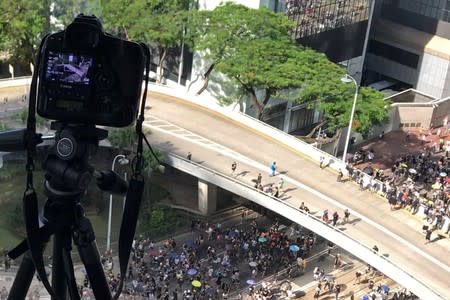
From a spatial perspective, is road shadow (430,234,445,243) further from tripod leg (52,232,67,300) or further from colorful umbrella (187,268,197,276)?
tripod leg (52,232,67,300)

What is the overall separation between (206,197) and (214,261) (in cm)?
648

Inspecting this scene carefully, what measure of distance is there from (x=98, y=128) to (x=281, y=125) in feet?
156

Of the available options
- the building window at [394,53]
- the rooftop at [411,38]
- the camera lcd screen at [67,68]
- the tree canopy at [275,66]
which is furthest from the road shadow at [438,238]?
the building window at [394,53]

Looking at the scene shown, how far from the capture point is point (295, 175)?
135 feet

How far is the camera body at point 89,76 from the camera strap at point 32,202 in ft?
0.41

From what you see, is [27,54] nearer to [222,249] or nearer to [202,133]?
[202,133]

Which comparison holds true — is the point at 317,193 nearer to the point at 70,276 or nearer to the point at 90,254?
the point at 70,276

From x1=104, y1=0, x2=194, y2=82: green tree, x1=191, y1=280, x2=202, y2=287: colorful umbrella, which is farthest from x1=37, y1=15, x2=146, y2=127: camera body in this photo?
x1=104, y1=0, x2=194, y2=82: green tree

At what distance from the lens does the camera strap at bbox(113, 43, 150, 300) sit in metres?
6.90

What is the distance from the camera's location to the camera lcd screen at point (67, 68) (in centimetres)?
668

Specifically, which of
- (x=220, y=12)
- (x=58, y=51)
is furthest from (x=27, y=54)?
(x=58, y=51)

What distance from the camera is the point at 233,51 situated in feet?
157

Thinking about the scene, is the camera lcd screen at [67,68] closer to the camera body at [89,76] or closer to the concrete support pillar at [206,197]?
the camera body at [89,76]

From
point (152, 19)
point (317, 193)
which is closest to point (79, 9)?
point (317, 193)
